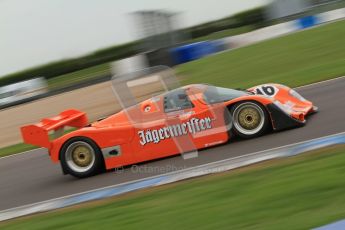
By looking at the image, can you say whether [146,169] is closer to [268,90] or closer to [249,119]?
[249,119]

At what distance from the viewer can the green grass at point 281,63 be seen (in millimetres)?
16078

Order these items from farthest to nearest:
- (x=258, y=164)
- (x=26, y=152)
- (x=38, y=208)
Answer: (x=26, y=152)
(x=38, y=208)
(x=258, y=164)

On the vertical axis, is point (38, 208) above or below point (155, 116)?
below

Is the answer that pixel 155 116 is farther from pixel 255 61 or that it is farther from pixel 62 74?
pixel 62 74

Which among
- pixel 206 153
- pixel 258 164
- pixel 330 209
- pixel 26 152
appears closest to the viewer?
pixel 330 209

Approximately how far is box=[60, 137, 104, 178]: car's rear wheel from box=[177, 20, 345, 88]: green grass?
7.35 meters

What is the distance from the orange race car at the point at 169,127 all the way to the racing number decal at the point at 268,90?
0.87ft

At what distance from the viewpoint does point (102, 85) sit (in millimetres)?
25281

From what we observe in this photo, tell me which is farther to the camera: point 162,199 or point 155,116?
point 155,116

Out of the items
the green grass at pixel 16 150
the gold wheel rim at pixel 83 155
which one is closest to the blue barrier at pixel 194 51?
the green grass at pixel 16 150

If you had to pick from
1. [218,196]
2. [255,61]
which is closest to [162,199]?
[218,196]

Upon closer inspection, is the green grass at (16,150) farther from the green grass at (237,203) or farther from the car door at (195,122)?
the green grass at (237,203)

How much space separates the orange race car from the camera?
8.38m

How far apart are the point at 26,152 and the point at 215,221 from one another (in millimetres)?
8747
